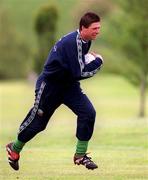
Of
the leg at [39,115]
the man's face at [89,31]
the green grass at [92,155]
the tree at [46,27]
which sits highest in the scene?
the man's face at [89,31]

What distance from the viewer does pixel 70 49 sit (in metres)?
Answer: 10.5

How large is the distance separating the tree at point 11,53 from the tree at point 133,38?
49818 millimetres

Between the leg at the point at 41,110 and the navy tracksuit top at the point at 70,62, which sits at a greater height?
the navy tracksuit top at the point at 70,62

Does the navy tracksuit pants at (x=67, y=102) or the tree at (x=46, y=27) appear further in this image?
the tree at (x=46, y=27)

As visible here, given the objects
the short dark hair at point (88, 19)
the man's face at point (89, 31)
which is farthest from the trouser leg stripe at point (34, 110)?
the short dark hair at point (88, 19)

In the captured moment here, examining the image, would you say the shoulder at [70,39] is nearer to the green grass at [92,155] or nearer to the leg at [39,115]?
the leg at [39,115]

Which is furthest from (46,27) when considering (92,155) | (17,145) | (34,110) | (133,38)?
(34,110)

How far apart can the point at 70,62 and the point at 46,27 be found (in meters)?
45.0

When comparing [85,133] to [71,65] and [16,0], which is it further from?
[16,0]

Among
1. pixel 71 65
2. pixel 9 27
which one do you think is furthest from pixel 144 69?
pixel 9 27

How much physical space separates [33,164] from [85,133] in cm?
155

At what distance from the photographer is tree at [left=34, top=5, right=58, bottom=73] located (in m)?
53.8

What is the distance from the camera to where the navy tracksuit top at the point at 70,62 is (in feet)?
34.3

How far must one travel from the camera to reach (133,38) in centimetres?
3475
